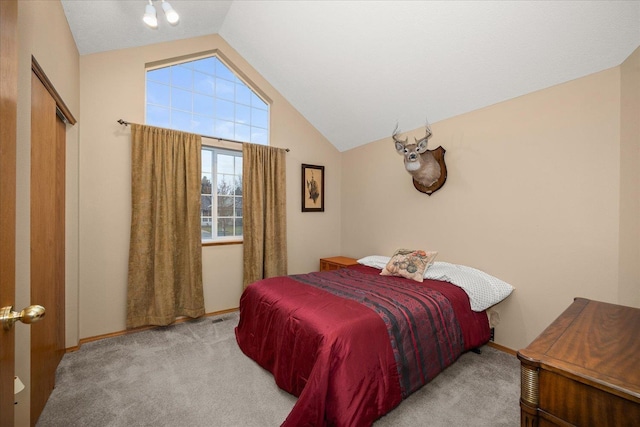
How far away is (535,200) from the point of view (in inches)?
95.6

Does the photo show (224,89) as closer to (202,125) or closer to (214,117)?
(214,117)

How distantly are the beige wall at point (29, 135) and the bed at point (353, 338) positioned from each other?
1373mm

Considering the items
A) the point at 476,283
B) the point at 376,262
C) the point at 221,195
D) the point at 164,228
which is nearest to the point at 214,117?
the point at 221,195

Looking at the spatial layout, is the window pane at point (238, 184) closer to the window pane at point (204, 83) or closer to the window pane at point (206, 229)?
the window pane at point (206, 229)

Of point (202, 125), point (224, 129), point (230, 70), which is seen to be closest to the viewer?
point (202, 125)

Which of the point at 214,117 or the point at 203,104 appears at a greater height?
the point at 203,104

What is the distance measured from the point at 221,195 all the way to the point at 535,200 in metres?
3.46

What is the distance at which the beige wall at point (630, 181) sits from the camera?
1885mm

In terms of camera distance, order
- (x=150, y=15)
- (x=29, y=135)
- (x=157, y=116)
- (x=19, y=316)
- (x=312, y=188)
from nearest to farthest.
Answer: (x=19, y=316) → (x=29, y=135) → (x=150, y=15) → (x=157, y=116) → (x=312, y=188)

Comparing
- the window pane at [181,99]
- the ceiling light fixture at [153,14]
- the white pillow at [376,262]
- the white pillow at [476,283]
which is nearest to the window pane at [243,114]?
the window pane at [181,99]

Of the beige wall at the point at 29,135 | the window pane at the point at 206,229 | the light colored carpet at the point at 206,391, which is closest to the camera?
the beige wall at the point at 29,135

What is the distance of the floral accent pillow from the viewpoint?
8.95ft

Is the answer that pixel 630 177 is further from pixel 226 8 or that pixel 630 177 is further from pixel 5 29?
pixel 226 8

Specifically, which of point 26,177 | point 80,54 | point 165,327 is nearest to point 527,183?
point 26,177
